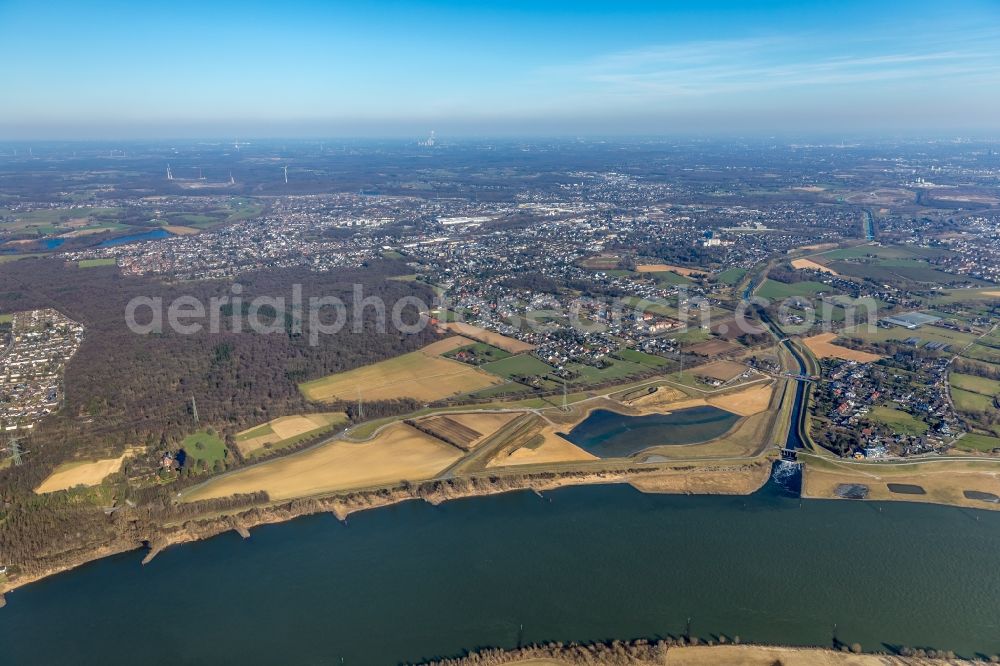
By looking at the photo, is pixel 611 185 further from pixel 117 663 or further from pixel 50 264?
pixel 117 663

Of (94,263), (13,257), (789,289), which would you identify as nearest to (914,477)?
(789,289)

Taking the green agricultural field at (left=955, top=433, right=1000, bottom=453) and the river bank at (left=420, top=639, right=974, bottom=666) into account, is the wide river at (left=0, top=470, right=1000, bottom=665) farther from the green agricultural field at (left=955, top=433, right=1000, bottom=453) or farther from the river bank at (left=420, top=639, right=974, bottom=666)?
the green agricultural field at (left=955, top=433, right=1000, bottom=453)

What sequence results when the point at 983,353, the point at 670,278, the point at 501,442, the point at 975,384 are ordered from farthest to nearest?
the point at 670,278 → the point at 983,353 → the point at 975,384 → the point at 501,442

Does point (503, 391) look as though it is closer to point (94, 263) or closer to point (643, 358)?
point (643, 358)

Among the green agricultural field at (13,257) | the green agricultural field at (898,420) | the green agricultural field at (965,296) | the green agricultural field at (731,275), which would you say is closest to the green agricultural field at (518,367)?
the green agricultural field at (898,420)

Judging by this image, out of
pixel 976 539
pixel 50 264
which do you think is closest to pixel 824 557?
pixel 976 539

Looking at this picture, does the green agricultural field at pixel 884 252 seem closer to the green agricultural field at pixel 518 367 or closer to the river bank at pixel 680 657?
the green agricultural field at pixel 518 367
